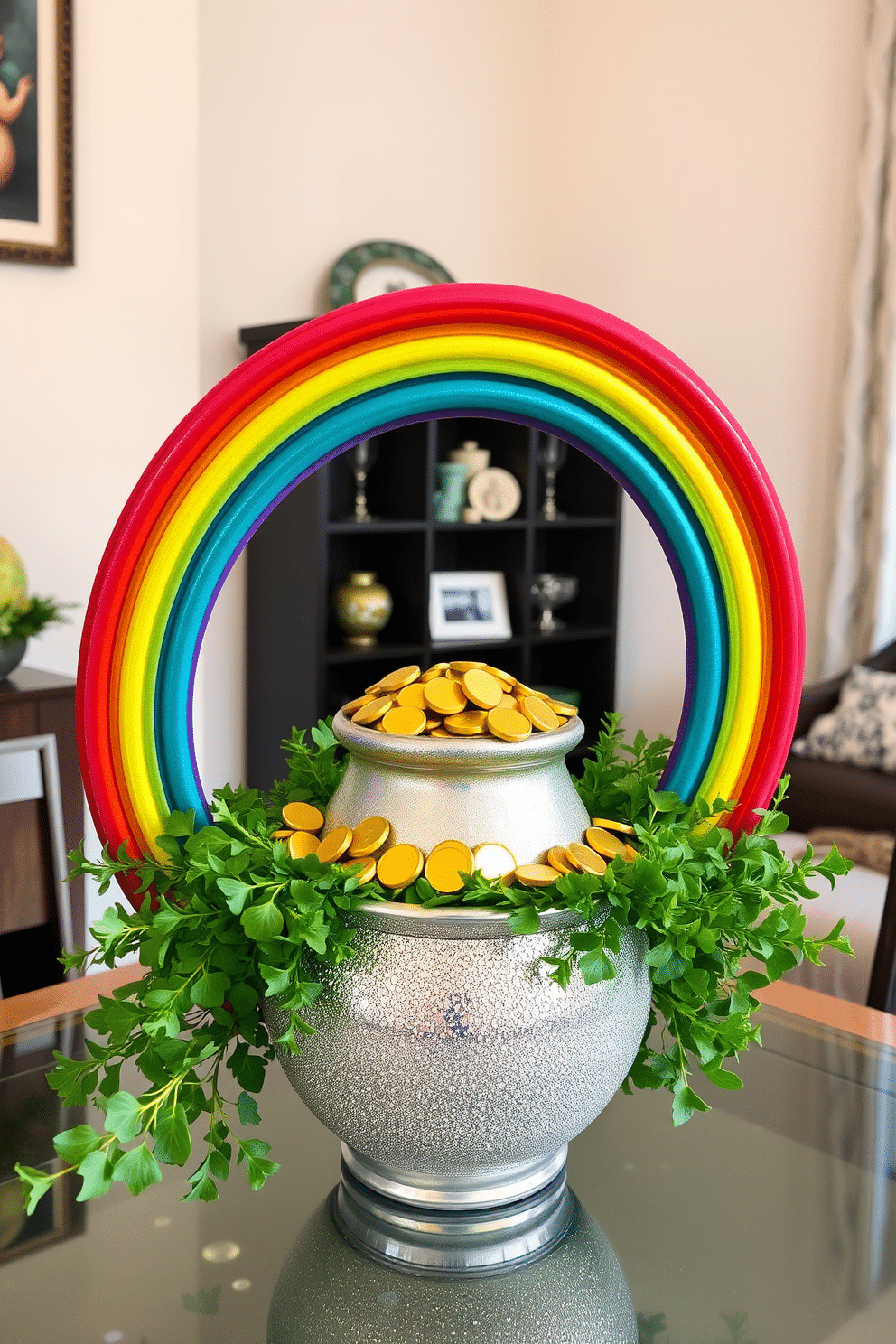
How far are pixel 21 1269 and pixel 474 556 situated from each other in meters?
3.51


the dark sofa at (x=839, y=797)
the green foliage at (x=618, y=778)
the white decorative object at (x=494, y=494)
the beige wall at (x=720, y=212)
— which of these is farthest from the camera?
the white decorative object at (x=494, y=494)

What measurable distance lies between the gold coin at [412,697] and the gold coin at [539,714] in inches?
2.2

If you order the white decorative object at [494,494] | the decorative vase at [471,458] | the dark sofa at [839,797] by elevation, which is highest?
the decorative vase at [471,458]

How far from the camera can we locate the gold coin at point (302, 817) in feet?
2.24

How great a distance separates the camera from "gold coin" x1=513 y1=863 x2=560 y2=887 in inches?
23.9

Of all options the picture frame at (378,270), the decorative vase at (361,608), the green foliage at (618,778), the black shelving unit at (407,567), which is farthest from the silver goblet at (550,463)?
the green foliage at (618,778)

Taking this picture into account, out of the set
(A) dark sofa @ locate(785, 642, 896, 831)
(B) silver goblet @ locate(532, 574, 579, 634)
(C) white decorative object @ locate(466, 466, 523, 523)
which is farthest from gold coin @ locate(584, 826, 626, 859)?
(B) silver goblet @ locate(532, 574, 579, 634)

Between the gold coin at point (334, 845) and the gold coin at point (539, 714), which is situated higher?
the gold coin at point (539, 714)

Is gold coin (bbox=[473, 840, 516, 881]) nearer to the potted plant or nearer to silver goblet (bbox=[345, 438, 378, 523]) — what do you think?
the potted plant

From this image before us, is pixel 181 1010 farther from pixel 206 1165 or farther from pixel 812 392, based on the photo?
pixel 812 392

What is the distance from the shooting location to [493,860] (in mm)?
620

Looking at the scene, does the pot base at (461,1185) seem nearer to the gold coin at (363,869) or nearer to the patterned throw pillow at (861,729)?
the gold coin at (363,869)

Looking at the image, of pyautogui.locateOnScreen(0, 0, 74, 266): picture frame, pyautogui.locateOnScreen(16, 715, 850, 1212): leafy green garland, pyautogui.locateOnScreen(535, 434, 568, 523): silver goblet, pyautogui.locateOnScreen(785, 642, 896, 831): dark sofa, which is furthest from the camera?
pyautogui.locateOnScreen(535, 434, 568, 523): silver goblet

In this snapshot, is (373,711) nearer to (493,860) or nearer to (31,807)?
(493,860)
